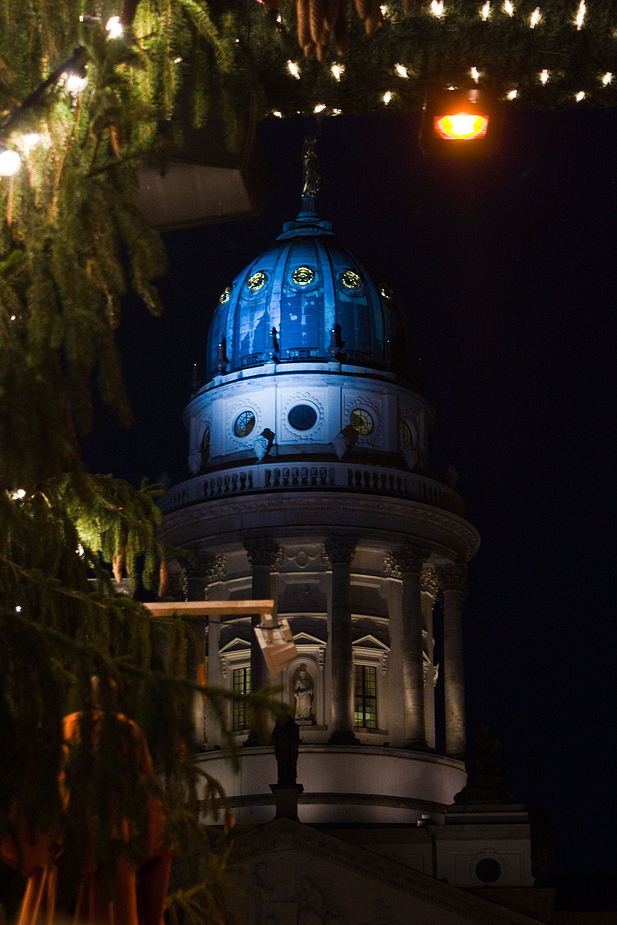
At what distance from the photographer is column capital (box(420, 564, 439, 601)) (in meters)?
68.8

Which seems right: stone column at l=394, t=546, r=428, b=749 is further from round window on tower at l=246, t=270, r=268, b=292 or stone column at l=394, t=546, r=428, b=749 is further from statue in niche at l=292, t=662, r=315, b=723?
round window on tower at l=246, t=270, r=268, b=292

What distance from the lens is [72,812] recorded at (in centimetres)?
731

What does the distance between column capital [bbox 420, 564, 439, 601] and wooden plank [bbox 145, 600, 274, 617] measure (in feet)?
185

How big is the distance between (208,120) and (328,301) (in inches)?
2422

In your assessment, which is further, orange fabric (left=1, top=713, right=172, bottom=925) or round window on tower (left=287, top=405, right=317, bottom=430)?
round window on tower (left=287, top=405, right=317, bottom=430)

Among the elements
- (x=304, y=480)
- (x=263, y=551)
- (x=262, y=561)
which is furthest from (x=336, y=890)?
(x=304, y=480)

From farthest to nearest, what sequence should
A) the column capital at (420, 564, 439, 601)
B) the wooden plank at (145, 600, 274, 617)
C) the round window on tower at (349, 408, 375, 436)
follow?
the round window on tower at (349, 408, 375, 436) < the column capital at (420, 564, 439, 601) < the wooden plank at (145, 600, 274, 617)

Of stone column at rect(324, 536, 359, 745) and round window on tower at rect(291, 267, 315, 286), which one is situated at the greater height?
round window on tower at rect(291, 267, 315, 286)

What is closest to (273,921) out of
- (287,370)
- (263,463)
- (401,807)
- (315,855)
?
(315,855)

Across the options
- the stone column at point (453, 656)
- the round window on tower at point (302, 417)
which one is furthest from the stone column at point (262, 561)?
the stone column at point (453, 656)

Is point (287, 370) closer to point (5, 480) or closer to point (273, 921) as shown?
point (273, 921)

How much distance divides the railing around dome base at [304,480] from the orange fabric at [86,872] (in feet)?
191

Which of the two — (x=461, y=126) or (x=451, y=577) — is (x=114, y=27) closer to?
(x=461, y=126)

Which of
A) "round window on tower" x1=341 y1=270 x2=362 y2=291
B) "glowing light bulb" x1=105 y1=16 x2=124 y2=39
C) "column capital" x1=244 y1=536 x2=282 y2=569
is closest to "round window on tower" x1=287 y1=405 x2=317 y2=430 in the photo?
"column capital" x1=244 y1=536 x2=282 y2=569
